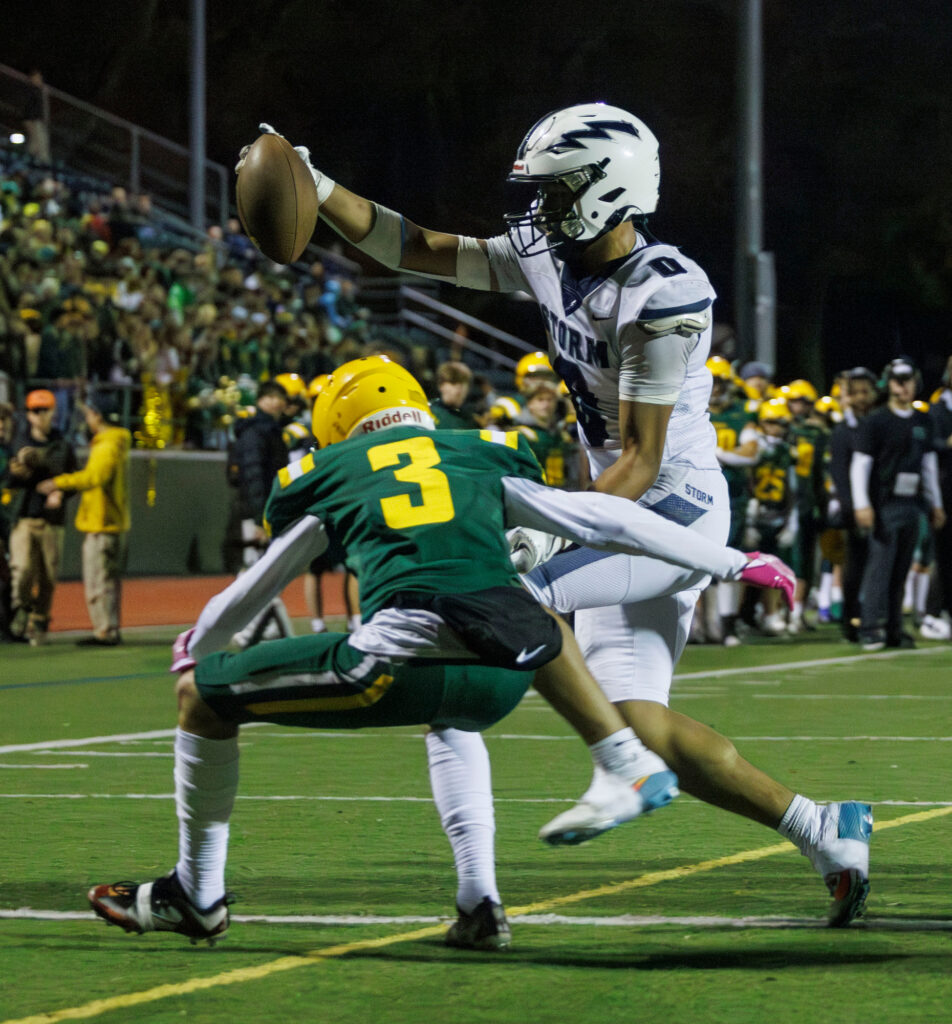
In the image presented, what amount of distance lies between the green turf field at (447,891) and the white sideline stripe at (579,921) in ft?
0.05

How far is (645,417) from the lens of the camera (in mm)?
5371

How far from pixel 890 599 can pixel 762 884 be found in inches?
384

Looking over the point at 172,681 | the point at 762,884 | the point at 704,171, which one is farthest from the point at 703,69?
the point at 762,884

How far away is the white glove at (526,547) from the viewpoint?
5.19 meters

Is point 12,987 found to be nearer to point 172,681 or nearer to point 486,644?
point 486,644

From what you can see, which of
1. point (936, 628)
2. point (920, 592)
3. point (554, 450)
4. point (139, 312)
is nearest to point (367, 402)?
point (554, 450)

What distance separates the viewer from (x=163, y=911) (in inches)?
Answer: 204

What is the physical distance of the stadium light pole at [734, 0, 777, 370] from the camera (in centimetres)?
2088

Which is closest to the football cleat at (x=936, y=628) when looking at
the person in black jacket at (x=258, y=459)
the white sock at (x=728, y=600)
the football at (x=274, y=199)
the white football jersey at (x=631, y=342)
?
the white sock at (x=728, y=600)

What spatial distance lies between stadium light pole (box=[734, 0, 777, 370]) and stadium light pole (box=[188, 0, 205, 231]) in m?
10.5

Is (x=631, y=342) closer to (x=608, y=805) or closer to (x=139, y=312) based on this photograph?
(x=608, y=805)

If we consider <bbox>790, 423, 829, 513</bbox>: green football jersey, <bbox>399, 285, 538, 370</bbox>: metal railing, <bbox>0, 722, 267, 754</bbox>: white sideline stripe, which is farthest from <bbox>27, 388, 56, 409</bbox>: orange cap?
<bbox>399, 285, 538, 370</bbox>: metal railing

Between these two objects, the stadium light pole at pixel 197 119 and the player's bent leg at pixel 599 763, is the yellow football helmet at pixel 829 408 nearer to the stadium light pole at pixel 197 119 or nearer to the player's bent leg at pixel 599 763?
the stadium light pole at pixel 197 119

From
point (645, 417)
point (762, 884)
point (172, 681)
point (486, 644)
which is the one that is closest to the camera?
point (486, 644)
